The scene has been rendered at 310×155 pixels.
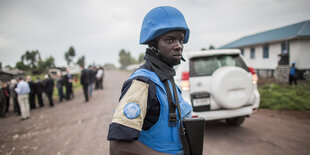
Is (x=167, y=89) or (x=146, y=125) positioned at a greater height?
(x=167, y=89)

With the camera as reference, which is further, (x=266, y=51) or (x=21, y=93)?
(x=266, y=51)

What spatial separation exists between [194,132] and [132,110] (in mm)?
476

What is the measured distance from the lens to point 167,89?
114 centimetres

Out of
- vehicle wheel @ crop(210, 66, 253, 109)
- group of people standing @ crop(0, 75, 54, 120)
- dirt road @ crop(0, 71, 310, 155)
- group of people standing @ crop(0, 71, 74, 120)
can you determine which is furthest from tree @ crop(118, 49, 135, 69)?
vehicle wheel @ crop(210, 66, 253, 109)

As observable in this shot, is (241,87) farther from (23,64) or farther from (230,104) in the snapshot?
(23,64)

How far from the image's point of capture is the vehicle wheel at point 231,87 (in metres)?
3.24

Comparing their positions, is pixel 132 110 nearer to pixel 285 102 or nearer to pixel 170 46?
pixel 170 46

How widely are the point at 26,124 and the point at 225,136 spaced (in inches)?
284

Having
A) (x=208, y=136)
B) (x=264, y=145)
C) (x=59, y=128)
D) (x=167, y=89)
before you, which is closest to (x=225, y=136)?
(x=208, y=136)

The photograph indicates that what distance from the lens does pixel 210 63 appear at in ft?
12.2

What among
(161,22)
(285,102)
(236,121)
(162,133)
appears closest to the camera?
(162,133)

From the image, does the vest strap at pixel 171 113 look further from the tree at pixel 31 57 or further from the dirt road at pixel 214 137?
the tree at pixel 31 57

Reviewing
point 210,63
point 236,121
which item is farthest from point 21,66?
point 236,121

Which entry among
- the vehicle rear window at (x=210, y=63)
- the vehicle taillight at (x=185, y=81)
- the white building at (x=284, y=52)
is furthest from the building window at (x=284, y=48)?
the vehicle taillight at (x=185, y=81)
